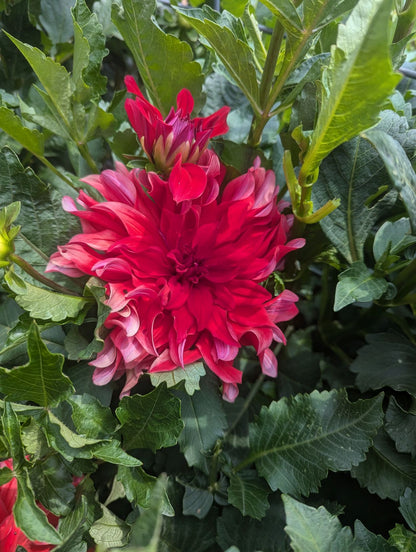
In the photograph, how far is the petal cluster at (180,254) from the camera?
0.31m

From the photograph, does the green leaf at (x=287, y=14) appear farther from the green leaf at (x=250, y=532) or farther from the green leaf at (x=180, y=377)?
the green leaf at (x=250, y=532)

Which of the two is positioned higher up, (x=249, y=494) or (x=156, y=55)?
(x=156, y=55)

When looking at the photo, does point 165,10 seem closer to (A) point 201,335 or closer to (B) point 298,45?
(B) point 298,45

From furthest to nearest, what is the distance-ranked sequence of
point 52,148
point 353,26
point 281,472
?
point 52,148 → point 281,472 → point 353,26

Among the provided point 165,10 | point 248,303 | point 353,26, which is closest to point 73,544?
point 248,303

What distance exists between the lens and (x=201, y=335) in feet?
1.08

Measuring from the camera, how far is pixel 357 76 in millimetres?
236

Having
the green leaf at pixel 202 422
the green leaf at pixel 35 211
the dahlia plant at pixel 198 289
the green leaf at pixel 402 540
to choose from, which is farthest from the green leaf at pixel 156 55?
the green leaf at pixel 402 540

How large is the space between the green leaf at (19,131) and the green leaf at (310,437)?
0.81 feet

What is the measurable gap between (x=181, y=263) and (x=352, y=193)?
13 centimetres

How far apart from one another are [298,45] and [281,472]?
0.90 ft

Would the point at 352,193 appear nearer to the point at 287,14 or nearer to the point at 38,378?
the point at 287,14

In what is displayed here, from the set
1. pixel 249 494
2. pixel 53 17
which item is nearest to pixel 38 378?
pixel 249 494

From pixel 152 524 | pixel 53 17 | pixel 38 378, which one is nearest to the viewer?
pixel 152 524
